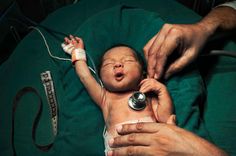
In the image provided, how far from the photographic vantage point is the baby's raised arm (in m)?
1.50

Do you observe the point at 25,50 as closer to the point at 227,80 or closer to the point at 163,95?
the point at 163,95

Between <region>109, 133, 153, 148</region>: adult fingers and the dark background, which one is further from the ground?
the dark background

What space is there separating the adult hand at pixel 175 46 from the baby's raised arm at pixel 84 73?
0.87 feet

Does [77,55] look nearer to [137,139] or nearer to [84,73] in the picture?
[84,73]

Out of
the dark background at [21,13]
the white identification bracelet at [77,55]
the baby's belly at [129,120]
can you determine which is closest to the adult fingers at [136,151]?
the baby's belly at [129,120]

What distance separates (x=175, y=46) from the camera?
1.35 m

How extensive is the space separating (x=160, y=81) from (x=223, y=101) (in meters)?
0.32

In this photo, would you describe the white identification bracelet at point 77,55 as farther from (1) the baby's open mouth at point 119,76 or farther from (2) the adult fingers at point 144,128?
(2) the adult fingers at point 144,128

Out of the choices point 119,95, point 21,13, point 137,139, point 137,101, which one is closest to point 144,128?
point 137,139

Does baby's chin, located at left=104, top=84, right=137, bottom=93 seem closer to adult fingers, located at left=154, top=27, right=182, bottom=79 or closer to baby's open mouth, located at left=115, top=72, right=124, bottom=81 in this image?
baby's open mouth, located at left=115, top=72, right=124, bottom=81

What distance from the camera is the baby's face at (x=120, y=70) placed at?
4.62 ft

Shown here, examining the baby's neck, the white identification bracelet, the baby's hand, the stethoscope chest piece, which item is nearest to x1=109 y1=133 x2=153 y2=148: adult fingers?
the stethoscope chest piece

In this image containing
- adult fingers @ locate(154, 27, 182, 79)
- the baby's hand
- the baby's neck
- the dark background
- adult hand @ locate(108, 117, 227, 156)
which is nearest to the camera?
adult hand @ locate(108, 117, 227, 156)

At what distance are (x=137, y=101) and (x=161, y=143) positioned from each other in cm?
31
